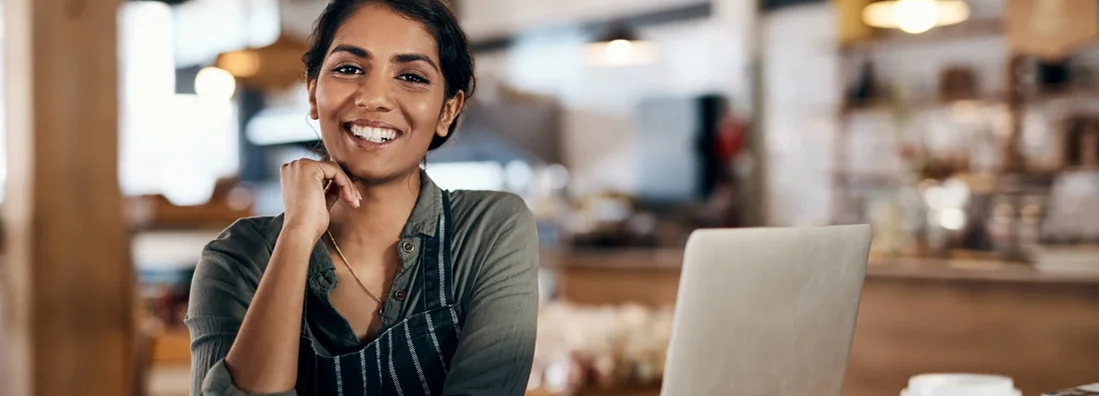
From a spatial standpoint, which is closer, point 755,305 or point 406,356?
point 406,356

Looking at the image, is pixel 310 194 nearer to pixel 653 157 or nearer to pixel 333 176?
pixel 333 176

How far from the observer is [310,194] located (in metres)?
0.97

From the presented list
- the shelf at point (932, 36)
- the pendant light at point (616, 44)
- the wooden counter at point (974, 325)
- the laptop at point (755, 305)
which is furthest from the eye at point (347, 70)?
the shelf at point (932, 36)

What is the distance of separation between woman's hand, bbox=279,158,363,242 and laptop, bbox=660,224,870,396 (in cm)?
36

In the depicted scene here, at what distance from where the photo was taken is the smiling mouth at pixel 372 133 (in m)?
0.98

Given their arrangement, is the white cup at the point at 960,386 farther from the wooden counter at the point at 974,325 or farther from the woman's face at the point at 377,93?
the wooden counter at the point at 974,325

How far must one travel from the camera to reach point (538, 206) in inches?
283

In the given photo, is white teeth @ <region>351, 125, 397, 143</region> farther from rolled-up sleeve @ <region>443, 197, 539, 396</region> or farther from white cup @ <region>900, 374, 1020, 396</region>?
white cup @ <region>900, 374, 1020, 396</region>

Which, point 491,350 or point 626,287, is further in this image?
point 626,287

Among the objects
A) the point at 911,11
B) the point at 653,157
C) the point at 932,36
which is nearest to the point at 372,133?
the point at 911,11

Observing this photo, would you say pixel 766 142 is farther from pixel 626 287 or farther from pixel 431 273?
pixel 431 273

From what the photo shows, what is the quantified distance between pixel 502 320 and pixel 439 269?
0.08 metres

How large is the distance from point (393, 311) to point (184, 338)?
2.73 metres

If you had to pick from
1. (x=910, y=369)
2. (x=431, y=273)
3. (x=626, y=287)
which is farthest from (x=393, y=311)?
(x=626, y=287)
